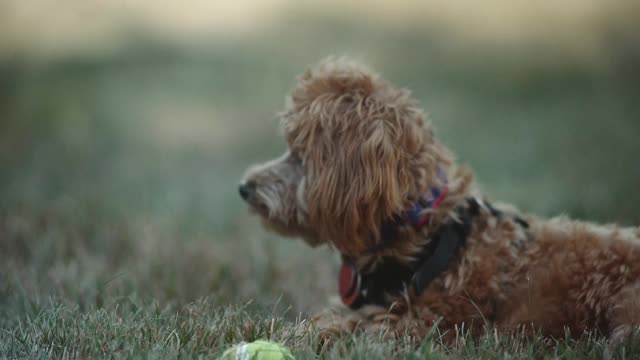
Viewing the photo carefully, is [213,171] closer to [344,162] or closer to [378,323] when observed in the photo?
[344,162]

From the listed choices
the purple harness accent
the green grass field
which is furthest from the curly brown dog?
the green grass field

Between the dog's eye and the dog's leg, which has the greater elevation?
the dog's eye

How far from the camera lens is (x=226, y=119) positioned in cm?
1075

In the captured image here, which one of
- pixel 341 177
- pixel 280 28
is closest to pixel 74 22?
pixel 280 28

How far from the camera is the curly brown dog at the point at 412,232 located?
3619 mm

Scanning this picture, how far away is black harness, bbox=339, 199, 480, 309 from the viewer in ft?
12.5

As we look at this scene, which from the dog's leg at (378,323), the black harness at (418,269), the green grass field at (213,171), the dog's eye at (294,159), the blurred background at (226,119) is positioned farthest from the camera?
the blurred background at (226,119)

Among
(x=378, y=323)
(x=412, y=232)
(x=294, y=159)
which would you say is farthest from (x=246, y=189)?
(x=378, y=323)

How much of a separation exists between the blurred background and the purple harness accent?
96cm

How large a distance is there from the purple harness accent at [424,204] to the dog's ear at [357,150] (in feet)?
0.15

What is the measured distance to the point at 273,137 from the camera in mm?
10180

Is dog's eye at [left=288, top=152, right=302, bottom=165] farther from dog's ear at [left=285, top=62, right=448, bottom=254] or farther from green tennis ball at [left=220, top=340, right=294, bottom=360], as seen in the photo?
green tennis ball at [left=220, top=340, right=294, bottom=360]

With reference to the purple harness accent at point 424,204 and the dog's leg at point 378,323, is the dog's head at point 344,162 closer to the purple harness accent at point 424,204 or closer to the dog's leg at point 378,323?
the purple harness accent at point 424,204

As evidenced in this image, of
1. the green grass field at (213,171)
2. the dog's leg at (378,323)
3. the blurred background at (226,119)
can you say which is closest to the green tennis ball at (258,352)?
the green grass field at (213,171)
